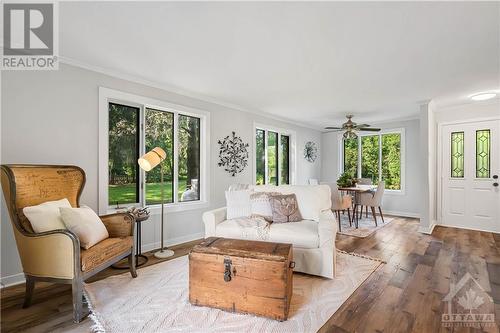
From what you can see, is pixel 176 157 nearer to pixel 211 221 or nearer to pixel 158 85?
pixel 158 85

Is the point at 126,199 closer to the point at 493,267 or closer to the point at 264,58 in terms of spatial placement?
the point at 264,58

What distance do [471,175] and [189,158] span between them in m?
5.25

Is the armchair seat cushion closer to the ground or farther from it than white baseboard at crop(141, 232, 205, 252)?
farther from it

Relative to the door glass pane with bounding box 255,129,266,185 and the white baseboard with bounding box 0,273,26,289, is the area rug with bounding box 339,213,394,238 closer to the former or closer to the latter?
the door glass pane with bounding box 255,129,266,185

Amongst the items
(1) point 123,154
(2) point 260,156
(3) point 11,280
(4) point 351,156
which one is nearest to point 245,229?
(1) point 123,154

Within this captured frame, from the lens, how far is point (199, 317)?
6.27 feet

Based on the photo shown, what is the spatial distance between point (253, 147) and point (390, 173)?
373cm

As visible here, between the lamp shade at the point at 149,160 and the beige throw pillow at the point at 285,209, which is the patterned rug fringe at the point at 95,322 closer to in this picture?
the lamp shade at the point at 149,160

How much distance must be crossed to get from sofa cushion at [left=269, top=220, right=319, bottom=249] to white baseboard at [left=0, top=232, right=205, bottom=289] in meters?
1.73

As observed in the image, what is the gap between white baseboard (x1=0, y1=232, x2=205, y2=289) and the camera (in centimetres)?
242

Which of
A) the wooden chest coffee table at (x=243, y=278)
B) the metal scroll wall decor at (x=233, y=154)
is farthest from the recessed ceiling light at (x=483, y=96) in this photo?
the wooden chest coffee table at (x=243, y=278)

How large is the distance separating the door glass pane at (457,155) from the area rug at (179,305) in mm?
3566

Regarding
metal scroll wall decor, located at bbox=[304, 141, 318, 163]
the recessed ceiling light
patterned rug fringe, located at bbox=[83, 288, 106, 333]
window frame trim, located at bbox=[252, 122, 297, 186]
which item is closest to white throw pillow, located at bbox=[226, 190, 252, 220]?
patterned rug fringe, located at bbox=[83, 288, 106, 333]

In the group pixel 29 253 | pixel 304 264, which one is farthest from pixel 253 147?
pixel 29 253
